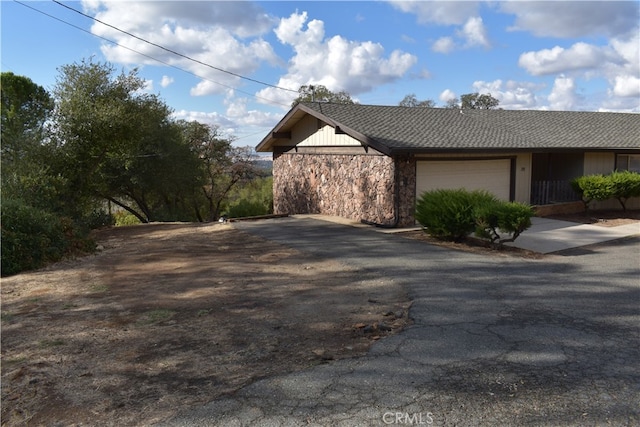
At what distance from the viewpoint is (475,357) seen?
16.0 feet

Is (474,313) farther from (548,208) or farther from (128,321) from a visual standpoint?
(548,208)

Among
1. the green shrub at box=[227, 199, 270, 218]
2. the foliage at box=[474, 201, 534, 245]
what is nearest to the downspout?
the foliage at box=[474, 201, 534, 245]

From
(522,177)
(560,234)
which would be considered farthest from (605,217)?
(560,234)

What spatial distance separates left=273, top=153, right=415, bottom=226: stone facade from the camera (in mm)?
15508

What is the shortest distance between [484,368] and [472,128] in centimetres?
1591

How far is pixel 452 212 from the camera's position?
12273 millimetres

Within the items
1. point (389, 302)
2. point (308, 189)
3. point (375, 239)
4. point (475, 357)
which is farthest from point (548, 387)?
point (308, 189)

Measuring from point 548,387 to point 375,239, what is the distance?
9095mm

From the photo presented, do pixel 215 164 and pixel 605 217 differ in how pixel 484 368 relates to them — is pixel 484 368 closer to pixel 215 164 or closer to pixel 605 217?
pixel 605 217

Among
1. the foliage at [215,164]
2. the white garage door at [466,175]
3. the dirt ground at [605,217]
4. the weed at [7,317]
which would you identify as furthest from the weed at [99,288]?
the foliage at [215,164]

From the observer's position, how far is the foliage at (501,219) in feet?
36.8

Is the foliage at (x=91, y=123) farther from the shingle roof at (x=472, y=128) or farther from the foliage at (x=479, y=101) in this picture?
the foliage at (x=479, y=101)

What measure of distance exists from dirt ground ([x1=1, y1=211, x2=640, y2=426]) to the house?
20.2 feet

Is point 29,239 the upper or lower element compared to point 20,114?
lower
